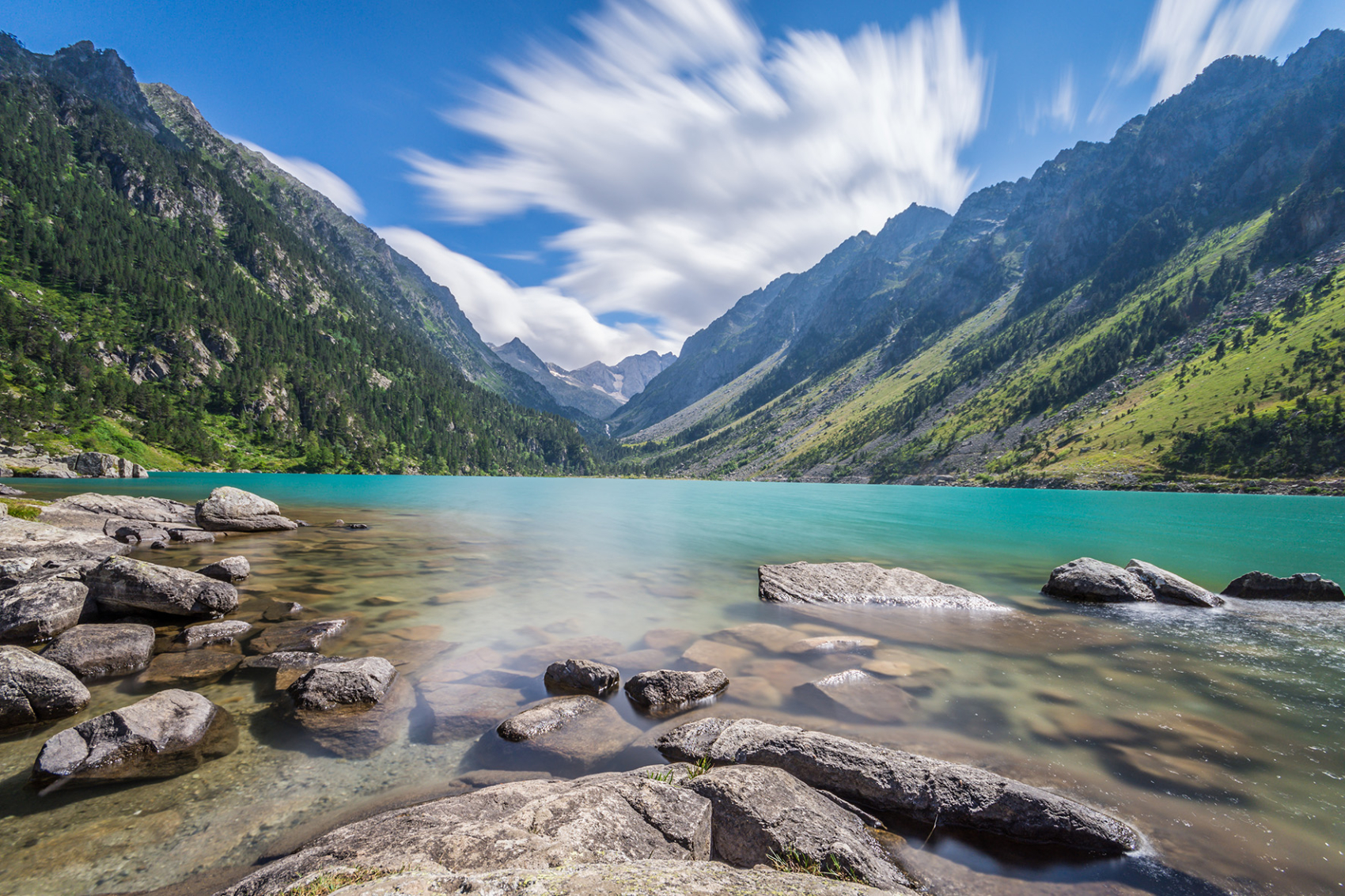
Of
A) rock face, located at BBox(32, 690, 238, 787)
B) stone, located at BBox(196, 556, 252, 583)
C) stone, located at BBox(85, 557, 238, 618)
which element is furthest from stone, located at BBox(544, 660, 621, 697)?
stone, located at BBox(196, 556, 252, 583)

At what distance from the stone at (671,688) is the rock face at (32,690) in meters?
11.8

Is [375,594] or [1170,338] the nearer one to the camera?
[375,594]

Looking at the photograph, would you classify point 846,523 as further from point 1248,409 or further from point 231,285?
point 231,285

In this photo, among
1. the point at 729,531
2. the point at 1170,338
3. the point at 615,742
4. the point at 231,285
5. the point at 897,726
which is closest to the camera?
the point at 615,742

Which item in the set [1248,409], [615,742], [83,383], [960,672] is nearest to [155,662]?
[615,742]

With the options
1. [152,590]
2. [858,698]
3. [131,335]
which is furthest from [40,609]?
[131,335]

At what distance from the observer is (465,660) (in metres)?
14.7

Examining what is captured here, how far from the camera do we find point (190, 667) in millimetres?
13188

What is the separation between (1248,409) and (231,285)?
12311 inches

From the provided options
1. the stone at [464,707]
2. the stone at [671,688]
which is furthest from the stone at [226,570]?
the stone at [671,688]

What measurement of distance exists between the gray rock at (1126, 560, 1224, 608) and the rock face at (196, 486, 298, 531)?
53.7m

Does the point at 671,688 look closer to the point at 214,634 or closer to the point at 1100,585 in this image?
the point at 214,634

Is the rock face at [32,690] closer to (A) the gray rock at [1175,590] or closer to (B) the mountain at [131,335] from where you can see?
(A) the gray rock at [1175,590]

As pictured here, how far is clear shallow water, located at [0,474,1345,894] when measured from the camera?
23.4 ft
